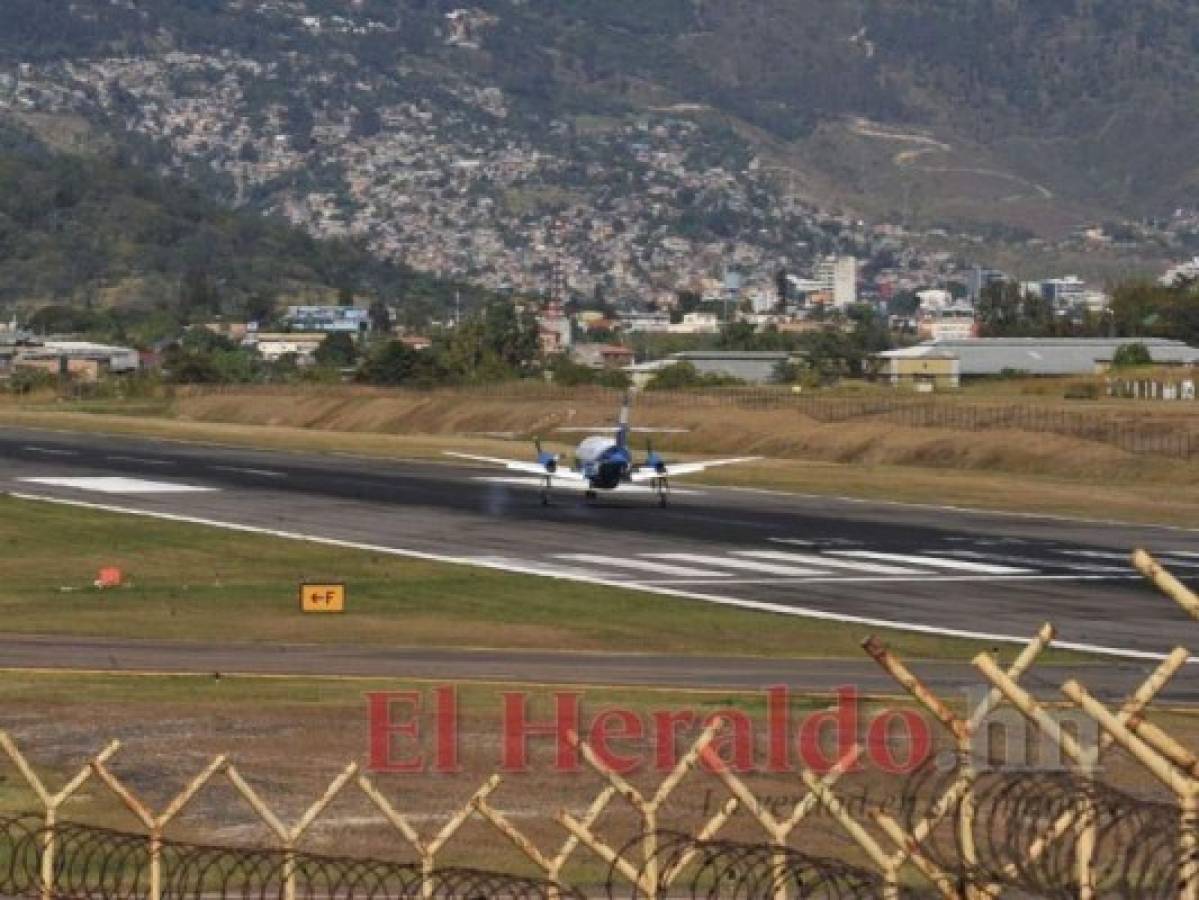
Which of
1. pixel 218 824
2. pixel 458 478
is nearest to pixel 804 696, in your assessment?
pixel 218 824

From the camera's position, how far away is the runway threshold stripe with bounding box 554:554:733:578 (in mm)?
83312

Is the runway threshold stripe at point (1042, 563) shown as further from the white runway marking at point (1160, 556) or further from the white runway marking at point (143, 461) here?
the white runway marking at point (143, 461)

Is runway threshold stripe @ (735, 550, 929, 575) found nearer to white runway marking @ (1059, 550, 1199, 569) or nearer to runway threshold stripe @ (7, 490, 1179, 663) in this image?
white runway marking @ (1059, 550, 1199, 569)

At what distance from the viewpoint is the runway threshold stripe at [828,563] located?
84375mm

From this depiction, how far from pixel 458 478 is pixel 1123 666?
7269 cm

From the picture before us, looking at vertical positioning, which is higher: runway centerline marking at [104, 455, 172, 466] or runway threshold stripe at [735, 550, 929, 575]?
runway threshold stripe at [735, 550, 929, 575]

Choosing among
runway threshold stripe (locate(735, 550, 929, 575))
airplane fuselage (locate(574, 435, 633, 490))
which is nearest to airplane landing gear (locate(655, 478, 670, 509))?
airplane fuselage (locate(574, 435, 633, 490))

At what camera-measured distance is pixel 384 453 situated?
155000mm

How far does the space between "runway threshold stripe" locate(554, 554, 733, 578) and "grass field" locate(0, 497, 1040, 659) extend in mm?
4182

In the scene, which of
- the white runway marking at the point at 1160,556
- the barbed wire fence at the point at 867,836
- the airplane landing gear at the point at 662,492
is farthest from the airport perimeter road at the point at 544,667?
→ the airplane landing gear at the point at 662,492

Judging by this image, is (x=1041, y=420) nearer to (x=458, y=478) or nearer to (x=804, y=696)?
(x=458, y=478)

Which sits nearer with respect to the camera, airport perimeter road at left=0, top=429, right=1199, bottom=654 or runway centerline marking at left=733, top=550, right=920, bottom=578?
airport perimeter road at left=0, top=429, right=1199, bottom=654

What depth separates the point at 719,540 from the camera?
95.8 metres

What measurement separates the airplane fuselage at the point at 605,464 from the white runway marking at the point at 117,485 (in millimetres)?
17224
